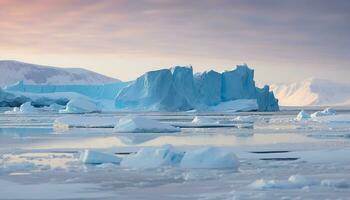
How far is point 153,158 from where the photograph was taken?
9.47 m

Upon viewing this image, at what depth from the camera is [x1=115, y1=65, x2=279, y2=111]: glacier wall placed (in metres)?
42.5

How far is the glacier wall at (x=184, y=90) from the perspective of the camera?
42.5 metres

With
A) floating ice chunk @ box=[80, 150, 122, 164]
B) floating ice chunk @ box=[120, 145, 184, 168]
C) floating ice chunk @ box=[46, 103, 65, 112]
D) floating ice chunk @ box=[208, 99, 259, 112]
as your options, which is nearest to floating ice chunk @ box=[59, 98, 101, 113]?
floating ice chunk @ box=[46, 103, 65, 112]

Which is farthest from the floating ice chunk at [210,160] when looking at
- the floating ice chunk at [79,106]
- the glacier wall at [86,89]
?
the glacier wall at [86,89]

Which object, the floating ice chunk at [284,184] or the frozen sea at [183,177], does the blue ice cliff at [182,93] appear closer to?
the frozen sea at [183,177]

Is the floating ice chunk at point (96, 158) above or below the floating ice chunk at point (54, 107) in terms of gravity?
below

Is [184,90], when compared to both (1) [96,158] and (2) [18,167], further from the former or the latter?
(2) [18,167]

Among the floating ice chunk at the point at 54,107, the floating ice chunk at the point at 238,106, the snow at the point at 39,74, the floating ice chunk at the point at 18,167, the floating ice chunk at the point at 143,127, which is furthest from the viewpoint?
the snow at the point at 39,74

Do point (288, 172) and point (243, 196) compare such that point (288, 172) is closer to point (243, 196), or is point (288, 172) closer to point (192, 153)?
point (192, 153)

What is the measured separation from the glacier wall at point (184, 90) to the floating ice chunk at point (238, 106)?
51 centimetres

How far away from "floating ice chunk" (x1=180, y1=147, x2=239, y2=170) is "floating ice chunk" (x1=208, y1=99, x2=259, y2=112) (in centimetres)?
3683

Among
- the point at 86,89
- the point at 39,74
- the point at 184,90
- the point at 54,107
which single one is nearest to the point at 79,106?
the point at 184,90

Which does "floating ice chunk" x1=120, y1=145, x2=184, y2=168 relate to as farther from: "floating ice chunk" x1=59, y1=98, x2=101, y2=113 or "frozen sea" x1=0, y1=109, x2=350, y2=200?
"floating ice chunk" x1=59, y1=98, x2=101, y2=113

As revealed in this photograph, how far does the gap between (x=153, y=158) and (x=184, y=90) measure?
114 ft
